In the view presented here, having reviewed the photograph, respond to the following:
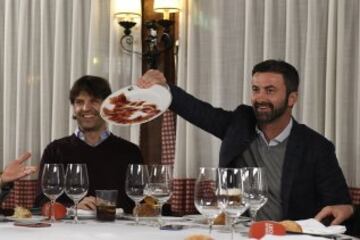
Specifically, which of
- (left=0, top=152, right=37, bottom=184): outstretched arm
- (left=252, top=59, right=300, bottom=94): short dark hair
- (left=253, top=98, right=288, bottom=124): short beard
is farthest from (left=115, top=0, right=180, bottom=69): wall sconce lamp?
(left=0, top=152, right=37, bottom=184): outstretched arm

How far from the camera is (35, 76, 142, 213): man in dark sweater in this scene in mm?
3094

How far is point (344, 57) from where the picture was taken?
3.14 m

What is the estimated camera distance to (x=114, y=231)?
6.50 ft

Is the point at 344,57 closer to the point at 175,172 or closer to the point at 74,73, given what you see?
the point at 175,172

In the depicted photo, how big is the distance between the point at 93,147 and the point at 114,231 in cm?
124

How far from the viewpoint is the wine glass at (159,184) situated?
2090 millimetres

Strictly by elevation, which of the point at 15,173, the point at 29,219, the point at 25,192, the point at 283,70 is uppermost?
the point at 283,70

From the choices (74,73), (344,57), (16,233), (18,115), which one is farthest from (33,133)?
(16,233)

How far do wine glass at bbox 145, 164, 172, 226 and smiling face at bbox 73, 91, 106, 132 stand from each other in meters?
1.05

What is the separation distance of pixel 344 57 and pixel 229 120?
66 cm

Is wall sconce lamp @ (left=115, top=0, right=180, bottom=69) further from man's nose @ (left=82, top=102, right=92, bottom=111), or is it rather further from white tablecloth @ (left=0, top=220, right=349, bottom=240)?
white tablecloth @ (left=0, top=220, right=349, bottom=240)

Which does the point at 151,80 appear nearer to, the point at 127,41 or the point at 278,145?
the point at 278,145

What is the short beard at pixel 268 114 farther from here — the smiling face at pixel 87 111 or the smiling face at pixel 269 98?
the smiling face at pixel 87 111

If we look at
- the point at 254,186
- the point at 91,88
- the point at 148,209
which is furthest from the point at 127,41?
the point at 254,186
